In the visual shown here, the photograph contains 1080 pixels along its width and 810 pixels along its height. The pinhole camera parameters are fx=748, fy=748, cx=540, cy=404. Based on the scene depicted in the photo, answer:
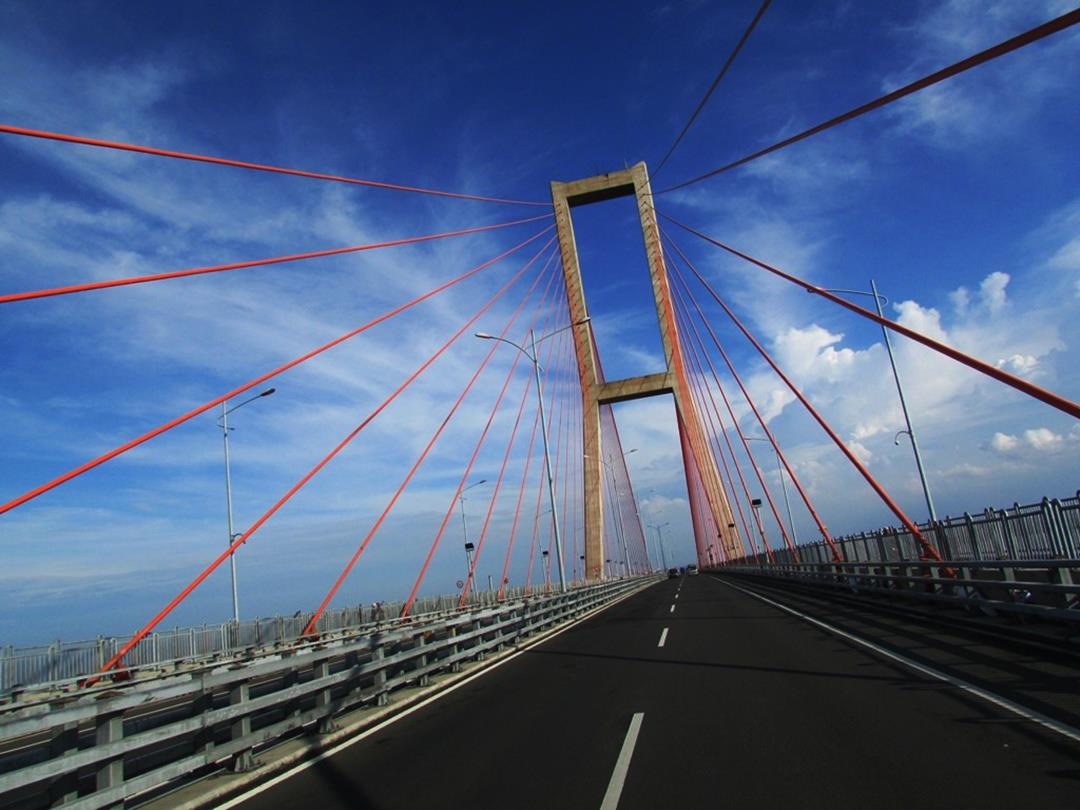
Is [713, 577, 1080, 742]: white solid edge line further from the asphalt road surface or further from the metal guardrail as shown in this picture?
the metal guardrail

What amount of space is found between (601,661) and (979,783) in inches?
341

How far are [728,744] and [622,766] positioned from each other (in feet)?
3.52

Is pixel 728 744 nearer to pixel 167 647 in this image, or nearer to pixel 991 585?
pixel 991 585

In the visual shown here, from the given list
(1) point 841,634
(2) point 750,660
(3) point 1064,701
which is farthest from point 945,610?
(3) point 1064,701

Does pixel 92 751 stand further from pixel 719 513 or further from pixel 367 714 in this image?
pixel 719 513

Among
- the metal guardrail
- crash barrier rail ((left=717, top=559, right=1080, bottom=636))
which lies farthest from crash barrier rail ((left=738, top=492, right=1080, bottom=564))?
the metal guardrail

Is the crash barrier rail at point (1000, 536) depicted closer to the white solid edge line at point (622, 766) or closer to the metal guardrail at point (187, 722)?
the white solid edge line at point (622, 766)

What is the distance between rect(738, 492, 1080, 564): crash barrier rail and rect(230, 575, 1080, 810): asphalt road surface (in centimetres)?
284

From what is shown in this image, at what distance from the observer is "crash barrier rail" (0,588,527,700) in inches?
811

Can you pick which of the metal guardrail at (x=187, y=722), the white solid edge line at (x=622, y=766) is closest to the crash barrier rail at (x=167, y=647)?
the metal guardrail at (x=187, y=722)

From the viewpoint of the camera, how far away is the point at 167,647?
2578 centimetres

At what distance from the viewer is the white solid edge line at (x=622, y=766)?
17.9 ft

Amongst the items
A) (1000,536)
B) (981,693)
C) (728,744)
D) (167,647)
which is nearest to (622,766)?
(728,744)

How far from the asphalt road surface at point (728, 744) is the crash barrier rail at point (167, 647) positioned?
1149 centimetres
